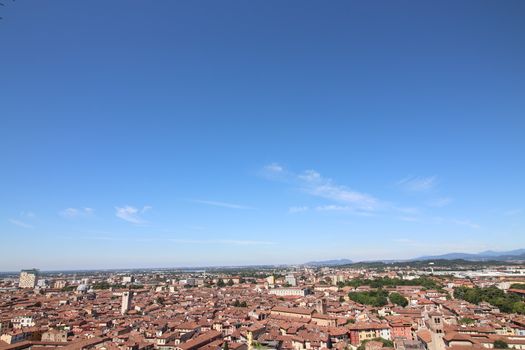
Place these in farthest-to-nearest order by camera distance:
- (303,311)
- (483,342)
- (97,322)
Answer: (303,311)
(97,322)
(483,342)

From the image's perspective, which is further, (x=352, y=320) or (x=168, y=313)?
(x=168, y=313)

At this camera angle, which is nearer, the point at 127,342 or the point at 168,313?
the point at 127,342

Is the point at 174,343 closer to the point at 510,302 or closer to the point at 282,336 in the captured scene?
the point at 282,336

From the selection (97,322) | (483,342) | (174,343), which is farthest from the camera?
(97,322)

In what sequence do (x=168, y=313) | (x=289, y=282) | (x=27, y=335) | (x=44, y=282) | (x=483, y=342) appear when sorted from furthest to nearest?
(x=44, y=282)
(x=289, y=282)
(x=168, y=313)
(x=27, y=335)
(x=483, y=342)

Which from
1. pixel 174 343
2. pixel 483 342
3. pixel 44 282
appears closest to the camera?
pixel 483 342

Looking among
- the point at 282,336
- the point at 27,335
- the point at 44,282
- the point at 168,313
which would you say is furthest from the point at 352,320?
the point at 44,282

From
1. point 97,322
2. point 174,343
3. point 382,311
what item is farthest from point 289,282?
point 174,343

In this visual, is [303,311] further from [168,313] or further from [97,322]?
[97,322]
